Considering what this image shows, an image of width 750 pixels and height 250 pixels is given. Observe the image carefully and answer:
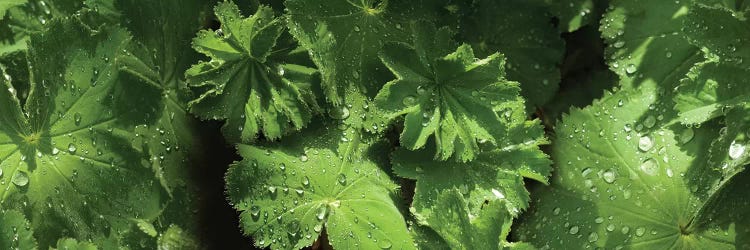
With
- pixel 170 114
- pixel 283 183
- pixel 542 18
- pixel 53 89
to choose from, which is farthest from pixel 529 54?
pixel 53 89

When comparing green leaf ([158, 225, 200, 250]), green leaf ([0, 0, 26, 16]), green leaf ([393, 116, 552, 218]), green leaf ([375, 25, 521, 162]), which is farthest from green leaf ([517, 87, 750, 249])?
green leaf ([0, 0, 26, 16])

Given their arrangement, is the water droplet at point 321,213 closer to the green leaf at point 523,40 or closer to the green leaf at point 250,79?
the green leaf at point 250,79

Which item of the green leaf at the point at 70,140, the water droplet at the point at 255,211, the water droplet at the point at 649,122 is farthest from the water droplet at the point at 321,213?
the water droplet at the point at 649,122

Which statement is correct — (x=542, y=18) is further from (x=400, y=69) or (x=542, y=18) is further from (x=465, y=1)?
(x=400, y=69)

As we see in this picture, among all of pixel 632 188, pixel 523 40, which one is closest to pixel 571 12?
pixel 523 40

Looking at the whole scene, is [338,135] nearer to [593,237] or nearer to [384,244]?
[384,244]

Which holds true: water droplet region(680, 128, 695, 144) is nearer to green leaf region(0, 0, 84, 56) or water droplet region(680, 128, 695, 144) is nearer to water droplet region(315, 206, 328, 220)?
water droplet region(315, 206, 328, 220)
